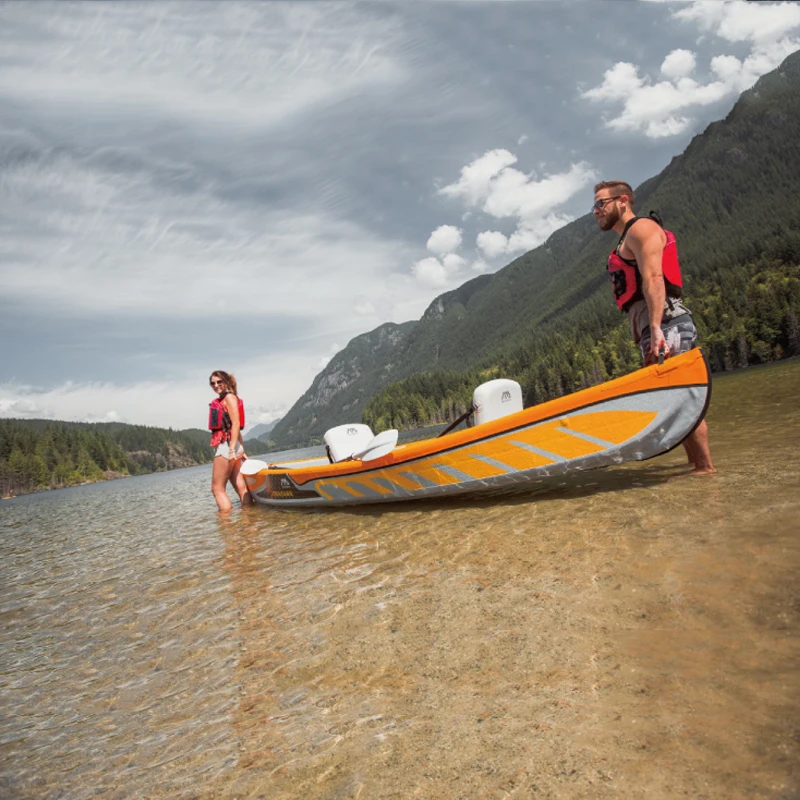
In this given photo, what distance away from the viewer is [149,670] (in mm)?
3459

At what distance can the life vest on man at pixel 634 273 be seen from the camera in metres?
5.43

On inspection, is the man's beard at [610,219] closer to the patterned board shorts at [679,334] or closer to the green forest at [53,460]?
the patterned board shorts at [679,334]

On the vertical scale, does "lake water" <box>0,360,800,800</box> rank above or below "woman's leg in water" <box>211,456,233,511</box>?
below

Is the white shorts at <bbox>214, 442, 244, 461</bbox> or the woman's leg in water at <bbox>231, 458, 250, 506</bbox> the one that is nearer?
the white shorts at <bbox>214, 442, 244, 461</bbox>

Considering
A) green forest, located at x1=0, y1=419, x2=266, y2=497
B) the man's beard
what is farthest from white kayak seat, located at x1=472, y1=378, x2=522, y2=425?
green forest, located at x1=0, y1=419, x2=266, y2=497

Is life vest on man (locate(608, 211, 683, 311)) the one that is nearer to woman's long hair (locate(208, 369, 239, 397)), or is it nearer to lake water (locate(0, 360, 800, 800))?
lake water (locate(0, 360, 800, 800))

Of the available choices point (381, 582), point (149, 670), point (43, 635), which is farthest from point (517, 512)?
point (43, 635)

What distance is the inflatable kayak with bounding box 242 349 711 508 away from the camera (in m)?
5.23

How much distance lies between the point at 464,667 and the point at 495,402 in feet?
14.6

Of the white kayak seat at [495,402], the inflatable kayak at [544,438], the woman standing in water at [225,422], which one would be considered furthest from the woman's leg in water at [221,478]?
the white kayak seat at [495,402]

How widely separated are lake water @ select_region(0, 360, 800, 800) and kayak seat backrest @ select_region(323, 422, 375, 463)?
343 centimetres

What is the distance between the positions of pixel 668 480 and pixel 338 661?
4355 mm

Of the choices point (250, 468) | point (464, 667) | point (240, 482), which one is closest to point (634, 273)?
point (464, 667)

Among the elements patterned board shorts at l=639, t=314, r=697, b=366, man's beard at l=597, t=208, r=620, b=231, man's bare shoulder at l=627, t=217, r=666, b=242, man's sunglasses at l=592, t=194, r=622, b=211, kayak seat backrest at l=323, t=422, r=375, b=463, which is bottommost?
kayak seat backrest at l=323, t=422, r=375, b=463
